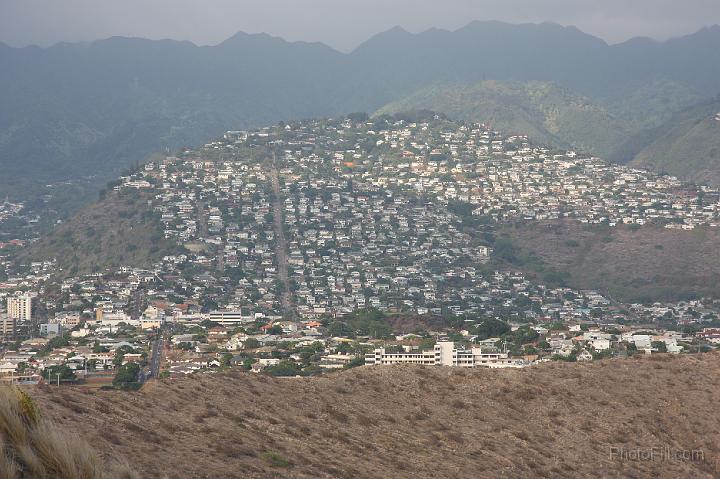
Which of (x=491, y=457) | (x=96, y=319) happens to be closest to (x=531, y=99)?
(x=96, y=319)

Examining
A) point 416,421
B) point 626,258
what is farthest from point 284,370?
point 626,258

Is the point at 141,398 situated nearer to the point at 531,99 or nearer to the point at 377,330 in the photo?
the point at 377,330

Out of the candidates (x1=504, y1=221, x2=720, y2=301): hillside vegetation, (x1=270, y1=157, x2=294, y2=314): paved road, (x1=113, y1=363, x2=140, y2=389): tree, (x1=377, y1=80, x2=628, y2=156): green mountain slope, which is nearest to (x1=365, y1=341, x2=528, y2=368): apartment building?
(x1=113, y1=363, x2=140, y2=389): tree

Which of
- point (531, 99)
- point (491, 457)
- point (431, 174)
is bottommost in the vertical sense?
point (491, 457)

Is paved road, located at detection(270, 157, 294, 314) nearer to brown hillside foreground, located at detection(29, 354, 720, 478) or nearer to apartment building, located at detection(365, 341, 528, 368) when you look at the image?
apartment building, located at detection(365, 341, 528, 368)

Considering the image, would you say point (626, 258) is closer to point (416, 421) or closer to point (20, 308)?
point (20, 308)

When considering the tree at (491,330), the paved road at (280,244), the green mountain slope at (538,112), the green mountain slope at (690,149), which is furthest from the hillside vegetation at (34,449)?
the green mountain slope at (538,112)

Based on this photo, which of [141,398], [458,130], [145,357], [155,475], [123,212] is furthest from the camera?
[458,130]
